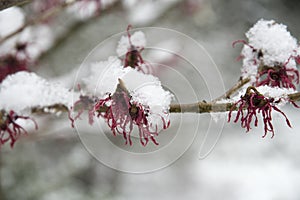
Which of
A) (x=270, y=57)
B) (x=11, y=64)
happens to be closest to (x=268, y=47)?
(x=270, y=57)

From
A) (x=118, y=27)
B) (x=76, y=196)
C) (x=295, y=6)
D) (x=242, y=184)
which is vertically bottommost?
(x=76, y=196)

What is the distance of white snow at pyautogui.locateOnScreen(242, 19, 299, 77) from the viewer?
2.00 feet

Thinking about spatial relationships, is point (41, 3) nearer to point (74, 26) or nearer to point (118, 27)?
point (74, 26)

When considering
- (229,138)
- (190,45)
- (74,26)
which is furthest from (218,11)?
(74,26)

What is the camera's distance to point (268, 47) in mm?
621

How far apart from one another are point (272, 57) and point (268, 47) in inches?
0.7

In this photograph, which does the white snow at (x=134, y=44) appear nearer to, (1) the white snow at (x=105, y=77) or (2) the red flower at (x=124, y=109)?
(1) the white snow at (x=105, y=77)

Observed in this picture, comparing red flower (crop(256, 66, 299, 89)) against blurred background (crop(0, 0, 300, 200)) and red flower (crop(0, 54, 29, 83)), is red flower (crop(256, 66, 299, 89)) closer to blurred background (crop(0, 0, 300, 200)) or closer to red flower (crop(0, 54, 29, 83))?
red flower (crop(0, 54, 29, 83))

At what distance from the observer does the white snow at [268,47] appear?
0.61m

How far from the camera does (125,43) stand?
2.17 ft

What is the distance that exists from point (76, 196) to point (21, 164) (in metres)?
0.35

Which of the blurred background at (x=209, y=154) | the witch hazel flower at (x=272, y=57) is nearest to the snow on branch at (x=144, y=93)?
the witch hazel flower at (x=272, y=57)

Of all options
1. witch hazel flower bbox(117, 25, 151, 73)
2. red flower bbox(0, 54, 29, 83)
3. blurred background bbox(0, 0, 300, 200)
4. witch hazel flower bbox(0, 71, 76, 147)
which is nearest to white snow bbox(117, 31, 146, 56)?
witch hazel flower bbox(117, 25, 151, 73)

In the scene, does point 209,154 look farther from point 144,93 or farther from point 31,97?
point 144,93
